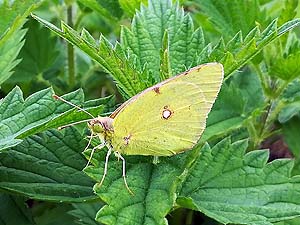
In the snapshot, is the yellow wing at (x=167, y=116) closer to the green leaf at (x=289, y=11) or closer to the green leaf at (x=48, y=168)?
the green leaf at (x=48, y=168)

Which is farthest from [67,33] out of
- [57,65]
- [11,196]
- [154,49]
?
[57,65]

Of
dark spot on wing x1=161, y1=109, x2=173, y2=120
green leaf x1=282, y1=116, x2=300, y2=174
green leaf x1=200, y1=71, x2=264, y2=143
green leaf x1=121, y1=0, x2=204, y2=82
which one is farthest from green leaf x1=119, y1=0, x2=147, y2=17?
green leaf x1=282, y1=116, x2=300, y2=174

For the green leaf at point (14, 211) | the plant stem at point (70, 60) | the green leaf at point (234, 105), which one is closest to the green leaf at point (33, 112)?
the green leaf at point (14, 211)

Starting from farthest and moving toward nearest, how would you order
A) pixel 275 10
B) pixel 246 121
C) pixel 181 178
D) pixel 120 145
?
pixel 275 10 → pixel 246 121 → pixel 120 145 → pixel 181 178

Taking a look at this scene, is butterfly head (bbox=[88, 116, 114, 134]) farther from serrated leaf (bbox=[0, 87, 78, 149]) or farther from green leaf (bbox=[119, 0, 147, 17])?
green leaf (bbox=[119, 0, 147, 17])

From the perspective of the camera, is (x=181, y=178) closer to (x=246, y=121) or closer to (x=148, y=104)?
(x=148, y=104)

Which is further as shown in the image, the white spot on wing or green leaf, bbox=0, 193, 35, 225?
green leaf, bbox=0, 193, 35, 225
